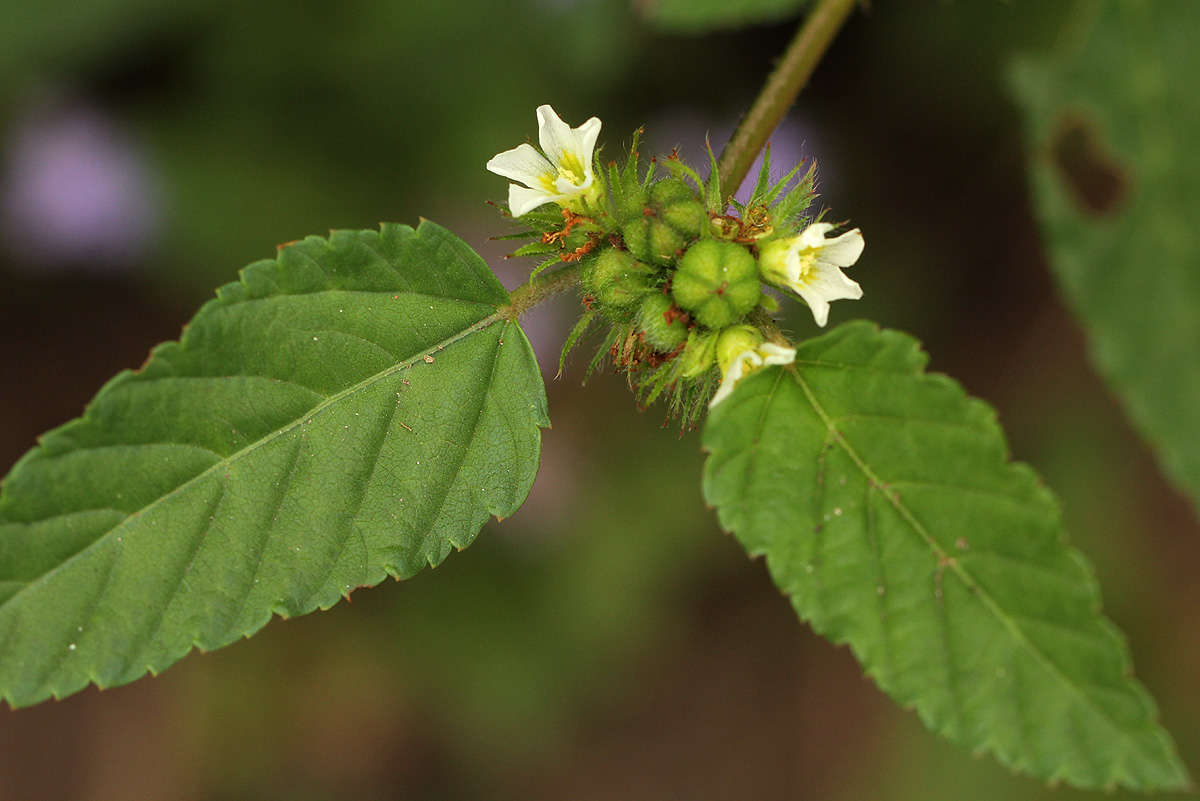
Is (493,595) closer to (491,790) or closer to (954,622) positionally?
(491,790)

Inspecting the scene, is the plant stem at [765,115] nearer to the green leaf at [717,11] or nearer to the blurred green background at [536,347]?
the green leaf at [717,11]

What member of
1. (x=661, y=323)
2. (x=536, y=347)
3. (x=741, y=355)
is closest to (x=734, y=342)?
(x=741, y=355)

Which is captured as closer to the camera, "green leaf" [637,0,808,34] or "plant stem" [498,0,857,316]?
"plant stem" [498,0,857,316]

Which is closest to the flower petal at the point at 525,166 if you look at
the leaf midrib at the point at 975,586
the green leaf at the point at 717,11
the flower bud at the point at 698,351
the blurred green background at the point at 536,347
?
the flower bud at the point at 698,351

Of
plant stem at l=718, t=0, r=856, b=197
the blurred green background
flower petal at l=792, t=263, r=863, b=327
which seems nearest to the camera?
flower petal at l=792, t=263, r=863, b=327

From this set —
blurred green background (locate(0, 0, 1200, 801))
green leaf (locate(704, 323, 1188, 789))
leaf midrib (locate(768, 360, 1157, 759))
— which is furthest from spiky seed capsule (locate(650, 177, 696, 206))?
blurred green background (locate(0, 0, 1200, 801))

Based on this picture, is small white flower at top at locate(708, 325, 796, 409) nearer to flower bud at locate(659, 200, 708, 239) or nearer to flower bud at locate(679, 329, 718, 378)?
flower bud at locate(679, 329, 718, 378)
